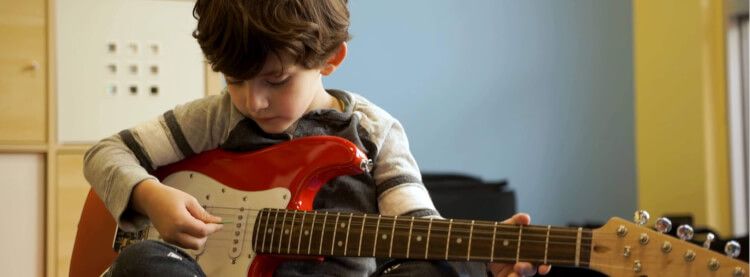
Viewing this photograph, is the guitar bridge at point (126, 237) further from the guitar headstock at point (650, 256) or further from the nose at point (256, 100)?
the guitar headstock at point (650, 256)

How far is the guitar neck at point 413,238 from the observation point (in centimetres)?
79

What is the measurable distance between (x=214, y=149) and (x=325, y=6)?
25 cm

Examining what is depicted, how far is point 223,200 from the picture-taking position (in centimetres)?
104

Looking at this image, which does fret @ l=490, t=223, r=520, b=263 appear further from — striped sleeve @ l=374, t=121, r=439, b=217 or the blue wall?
the blue wall

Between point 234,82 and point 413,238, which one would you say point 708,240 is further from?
point 234,82

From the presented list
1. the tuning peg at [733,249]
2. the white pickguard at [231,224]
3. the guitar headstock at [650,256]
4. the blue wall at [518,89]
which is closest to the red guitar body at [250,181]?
the white pickguard at [231,224]

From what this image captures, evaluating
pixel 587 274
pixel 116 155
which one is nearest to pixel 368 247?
pixel 116 155

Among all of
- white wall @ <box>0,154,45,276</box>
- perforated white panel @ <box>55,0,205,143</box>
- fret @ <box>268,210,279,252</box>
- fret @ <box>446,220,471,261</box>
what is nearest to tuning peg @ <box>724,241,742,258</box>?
fret @ <box>446,220,471,261</box>

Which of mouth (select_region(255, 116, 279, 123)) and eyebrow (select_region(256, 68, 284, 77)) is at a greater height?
eyebrow (select_region(256, 68, 284, 77))

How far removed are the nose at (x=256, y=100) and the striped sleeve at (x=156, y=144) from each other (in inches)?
4.5

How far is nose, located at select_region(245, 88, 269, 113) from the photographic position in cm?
100

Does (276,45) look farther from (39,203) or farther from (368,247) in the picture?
(39,203)

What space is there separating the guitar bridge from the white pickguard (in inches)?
0.4

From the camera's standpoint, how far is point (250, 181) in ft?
3.42
